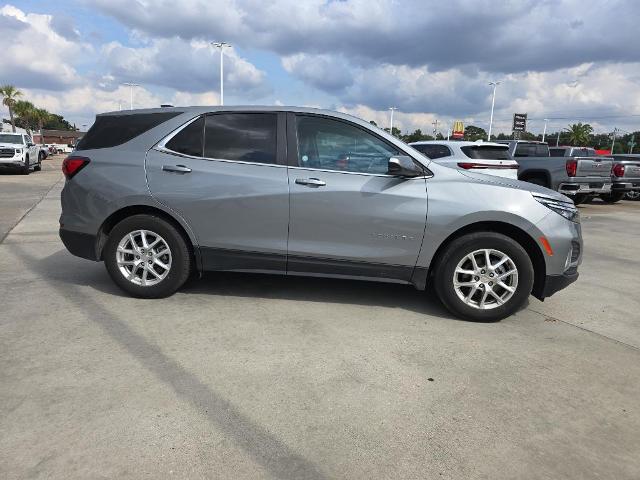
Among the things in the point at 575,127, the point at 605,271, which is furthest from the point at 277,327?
the point at 575,127

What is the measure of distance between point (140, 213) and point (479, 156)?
23.1 ft

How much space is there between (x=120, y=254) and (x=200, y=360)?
1667 mm

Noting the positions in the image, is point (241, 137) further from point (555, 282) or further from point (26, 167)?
point (26, 167)

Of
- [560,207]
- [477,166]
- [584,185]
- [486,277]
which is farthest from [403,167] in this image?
[584,185]

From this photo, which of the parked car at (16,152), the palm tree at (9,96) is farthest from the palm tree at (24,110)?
the parked car at (16,152)

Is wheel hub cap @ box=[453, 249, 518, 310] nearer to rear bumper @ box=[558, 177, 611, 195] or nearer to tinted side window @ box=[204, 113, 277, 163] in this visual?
tinted side window @ box=[204, 113, 277, 163]

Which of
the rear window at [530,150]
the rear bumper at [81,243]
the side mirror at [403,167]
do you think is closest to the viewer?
the side mirror at [403,167]

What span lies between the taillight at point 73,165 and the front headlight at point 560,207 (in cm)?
407

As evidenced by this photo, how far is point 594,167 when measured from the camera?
12789 millimetres

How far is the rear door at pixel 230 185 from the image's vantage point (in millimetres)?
4117

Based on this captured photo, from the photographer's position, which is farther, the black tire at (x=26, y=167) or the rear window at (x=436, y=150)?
the black tire at (x=26, y=167)

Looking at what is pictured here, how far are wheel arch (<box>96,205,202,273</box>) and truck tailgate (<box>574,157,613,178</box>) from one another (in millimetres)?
11531

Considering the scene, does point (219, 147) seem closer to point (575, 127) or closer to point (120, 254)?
point (120, 254)

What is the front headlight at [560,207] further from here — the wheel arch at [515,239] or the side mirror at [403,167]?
the side mirror at [403,167]
